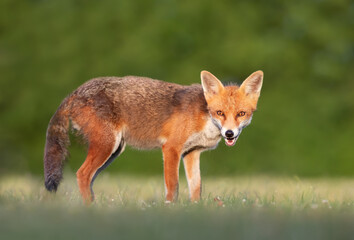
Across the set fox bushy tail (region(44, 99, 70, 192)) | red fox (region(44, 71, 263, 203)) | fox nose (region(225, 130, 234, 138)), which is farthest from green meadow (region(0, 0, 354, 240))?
fox nose (region(225, 130, 234, 138))

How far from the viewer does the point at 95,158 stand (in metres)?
6.05

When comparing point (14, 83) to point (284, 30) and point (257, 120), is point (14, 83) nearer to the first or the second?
point (257, 120)

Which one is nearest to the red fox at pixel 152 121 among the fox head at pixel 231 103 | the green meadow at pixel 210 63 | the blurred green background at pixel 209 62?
the fox head at pixel 231 103

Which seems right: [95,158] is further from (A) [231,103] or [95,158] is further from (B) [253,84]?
(B) [253,84]

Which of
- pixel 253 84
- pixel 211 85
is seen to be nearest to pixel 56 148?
pixel 211 85

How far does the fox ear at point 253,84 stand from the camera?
6164mm

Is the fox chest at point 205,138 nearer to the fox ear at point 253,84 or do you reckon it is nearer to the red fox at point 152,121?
the red fox at point 152,121

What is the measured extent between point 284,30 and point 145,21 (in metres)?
3.29

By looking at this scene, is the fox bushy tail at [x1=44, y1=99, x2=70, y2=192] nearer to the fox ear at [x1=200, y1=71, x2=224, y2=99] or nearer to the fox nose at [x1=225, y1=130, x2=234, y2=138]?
the fox ear at [x1=200, y1=71, x2=224, y2=99]

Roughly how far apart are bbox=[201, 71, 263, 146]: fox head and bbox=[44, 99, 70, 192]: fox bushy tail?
1.62 meters

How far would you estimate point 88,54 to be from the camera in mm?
12867

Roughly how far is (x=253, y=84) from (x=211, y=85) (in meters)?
0.46

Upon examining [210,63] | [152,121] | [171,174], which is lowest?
[171,174]

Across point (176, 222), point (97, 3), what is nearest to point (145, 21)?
point (97, 3)
